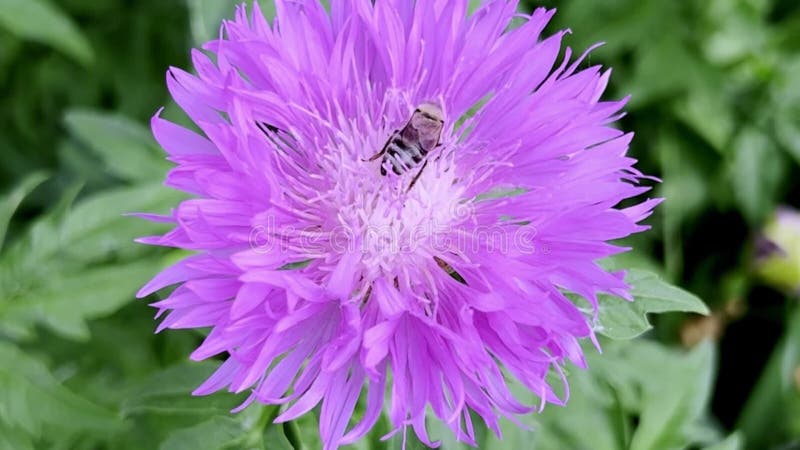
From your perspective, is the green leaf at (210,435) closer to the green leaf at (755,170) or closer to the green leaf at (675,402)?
the green leaf at (675,402)

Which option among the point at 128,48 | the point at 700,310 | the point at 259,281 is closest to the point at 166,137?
the point at 259,281

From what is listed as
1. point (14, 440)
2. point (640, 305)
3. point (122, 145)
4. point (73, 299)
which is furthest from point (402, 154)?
point (122, 145)

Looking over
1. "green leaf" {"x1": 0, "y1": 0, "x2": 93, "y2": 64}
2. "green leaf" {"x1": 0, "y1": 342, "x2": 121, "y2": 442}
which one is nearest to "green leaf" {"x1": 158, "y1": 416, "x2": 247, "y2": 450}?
"green leaf" {"x1": 0, "y1": 342, "x2": 121, "y2": 442}

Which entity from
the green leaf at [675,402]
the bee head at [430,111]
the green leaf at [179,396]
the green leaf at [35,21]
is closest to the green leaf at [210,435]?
the green leaf at [179,396]

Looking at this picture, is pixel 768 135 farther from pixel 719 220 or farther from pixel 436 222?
pixel 436 222

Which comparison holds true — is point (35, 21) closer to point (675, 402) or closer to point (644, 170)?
point (675, 402)

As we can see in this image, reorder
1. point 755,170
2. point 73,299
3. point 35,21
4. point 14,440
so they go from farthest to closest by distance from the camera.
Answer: point 755,170 < point 35,21 < point 73,299 < point 14,440
